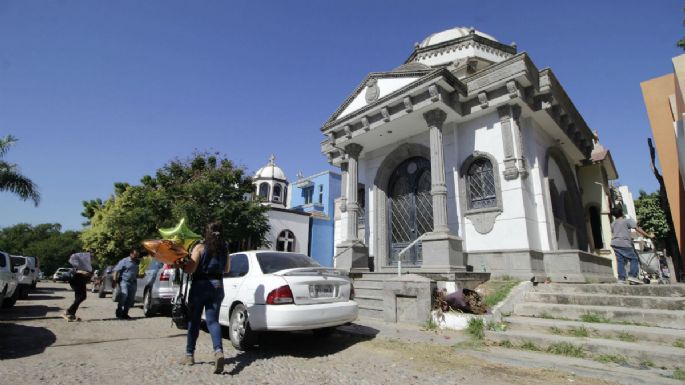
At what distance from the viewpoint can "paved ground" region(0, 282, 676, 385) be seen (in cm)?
357

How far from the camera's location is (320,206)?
112 feet

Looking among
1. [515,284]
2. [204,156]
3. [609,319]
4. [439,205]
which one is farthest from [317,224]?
[609,319]

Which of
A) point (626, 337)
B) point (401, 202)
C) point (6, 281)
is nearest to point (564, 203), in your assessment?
point (401, 202)

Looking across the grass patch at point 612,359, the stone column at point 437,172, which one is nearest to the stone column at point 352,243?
the stone column at point 437,172

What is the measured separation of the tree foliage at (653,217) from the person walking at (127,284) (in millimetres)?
31960

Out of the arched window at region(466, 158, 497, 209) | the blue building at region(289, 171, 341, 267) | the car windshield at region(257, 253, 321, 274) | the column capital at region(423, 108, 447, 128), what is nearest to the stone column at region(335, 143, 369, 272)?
the column capital at region(423, 108, 447, 128)

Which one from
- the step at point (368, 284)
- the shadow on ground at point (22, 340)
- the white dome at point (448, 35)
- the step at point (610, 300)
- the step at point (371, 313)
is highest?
the white dome at point (448, 35)

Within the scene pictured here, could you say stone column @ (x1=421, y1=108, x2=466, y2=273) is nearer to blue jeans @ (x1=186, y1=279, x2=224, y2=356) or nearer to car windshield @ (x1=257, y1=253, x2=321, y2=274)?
car windshield @ (x1=257, y1=253, x2=321, y2=274)

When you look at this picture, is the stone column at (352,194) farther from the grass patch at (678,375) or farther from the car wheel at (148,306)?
the grass patch at (678,375)

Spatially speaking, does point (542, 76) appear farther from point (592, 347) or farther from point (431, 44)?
point (592, 347)

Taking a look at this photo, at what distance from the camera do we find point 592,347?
14.5 ft

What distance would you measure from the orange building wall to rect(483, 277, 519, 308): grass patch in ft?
19.9

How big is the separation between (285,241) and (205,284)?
23646 mm

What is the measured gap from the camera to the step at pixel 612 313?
5.00 meters
